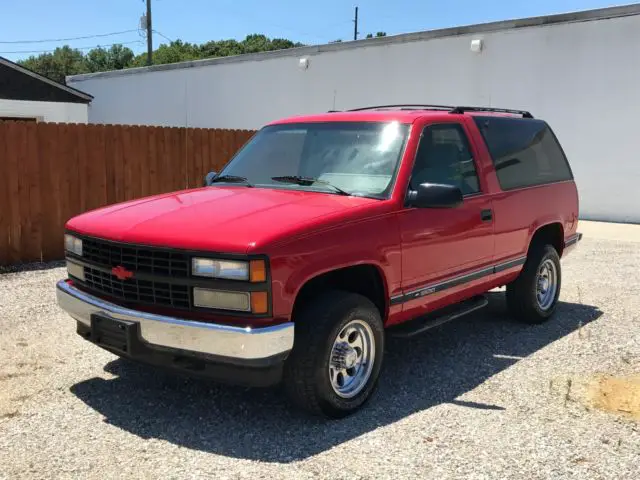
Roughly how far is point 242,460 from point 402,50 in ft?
50.2

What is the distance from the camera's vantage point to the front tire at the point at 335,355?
3.70 meters

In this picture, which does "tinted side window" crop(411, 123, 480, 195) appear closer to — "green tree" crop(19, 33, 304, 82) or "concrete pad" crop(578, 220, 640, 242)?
"concrete pad" crop(578, 220, 640, 242)

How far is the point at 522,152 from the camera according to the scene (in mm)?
5867

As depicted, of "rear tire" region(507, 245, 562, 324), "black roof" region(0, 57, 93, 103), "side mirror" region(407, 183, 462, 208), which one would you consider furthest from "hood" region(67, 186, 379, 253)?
"black roof" region(0, 57, 93, 103)

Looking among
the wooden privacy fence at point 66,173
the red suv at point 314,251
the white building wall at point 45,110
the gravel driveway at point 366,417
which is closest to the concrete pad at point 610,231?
the gravel driveway at point 366,417

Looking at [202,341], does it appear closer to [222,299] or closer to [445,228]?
[222,299]

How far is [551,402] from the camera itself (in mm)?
4254

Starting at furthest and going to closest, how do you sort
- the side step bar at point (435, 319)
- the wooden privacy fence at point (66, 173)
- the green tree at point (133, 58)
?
1. the green tree at point (133, 58)
2. the wooden privacy fence at point (66, 173)
3. the side step bar at point (435, 319)

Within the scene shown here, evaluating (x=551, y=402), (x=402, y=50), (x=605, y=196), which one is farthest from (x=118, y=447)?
(x=402, y=50)

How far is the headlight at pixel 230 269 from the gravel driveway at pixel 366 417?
0.97m

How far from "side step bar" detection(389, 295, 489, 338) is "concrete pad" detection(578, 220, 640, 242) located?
7737 mm

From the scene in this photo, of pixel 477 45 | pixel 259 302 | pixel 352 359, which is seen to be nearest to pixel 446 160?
pixel 352 359

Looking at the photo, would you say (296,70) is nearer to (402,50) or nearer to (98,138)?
(402,50)

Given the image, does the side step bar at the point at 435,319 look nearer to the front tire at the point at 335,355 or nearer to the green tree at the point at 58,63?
the front tire at the point at 335,355
